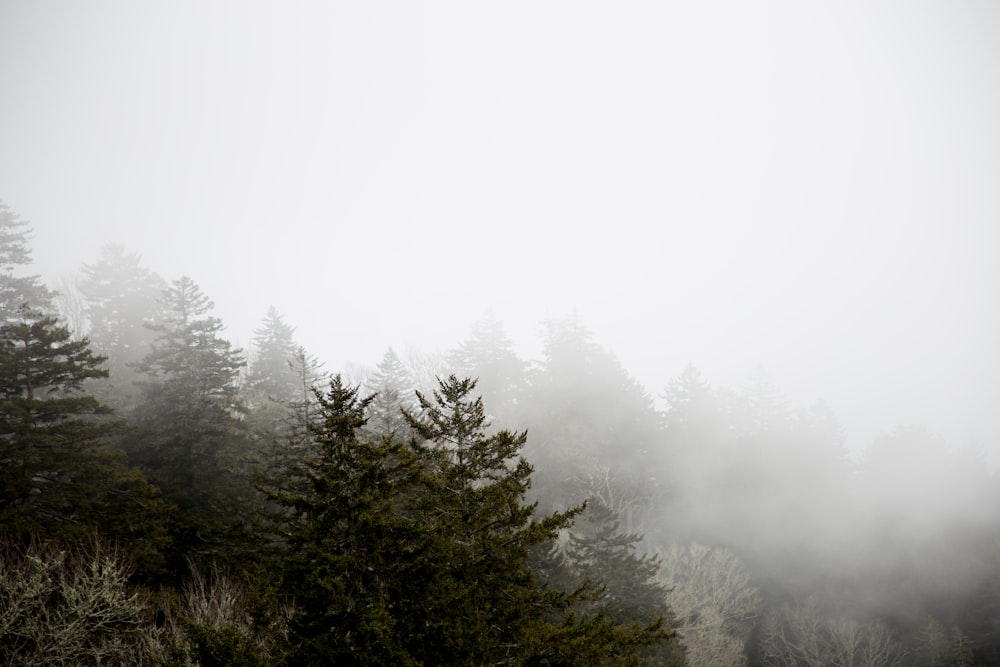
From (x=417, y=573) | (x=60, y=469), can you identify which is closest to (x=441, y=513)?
(x=417, y=573)

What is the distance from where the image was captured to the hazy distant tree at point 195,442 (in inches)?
672

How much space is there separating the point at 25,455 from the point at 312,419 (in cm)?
807

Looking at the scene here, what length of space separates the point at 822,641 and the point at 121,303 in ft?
225

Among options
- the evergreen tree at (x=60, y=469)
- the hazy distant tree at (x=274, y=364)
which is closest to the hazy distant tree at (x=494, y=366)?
the hazy distant tree at (x=274, y=364)

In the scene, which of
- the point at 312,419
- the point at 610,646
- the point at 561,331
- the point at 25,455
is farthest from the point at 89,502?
the point at 561,331

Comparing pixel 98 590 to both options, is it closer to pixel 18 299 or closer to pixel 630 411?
pixel 18 299

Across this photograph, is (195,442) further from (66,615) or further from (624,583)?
(624,583)

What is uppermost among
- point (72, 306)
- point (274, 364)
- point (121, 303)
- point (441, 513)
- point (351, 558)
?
point (72, 306)

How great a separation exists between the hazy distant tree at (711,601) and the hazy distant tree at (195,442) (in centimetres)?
2696

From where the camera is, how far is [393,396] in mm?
23672

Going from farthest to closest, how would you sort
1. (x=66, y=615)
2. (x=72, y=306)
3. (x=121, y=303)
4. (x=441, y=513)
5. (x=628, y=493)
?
(x=72, y=306) < (x=628, y=493) < (x=121, y=303) < (x=66, y=615) < (x=441, y=513)

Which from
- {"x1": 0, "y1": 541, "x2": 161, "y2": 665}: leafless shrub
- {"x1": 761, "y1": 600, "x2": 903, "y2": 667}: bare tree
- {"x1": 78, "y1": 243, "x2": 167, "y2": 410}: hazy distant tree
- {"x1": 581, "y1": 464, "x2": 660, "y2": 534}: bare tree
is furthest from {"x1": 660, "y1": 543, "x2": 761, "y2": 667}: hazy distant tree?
{"x1": 78, "y1": 243, "x2": 167, "y2": 410}: hazy distant tree

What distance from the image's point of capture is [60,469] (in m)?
13.4

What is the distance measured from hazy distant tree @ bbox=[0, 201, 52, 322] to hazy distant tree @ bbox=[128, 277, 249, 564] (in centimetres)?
1414
